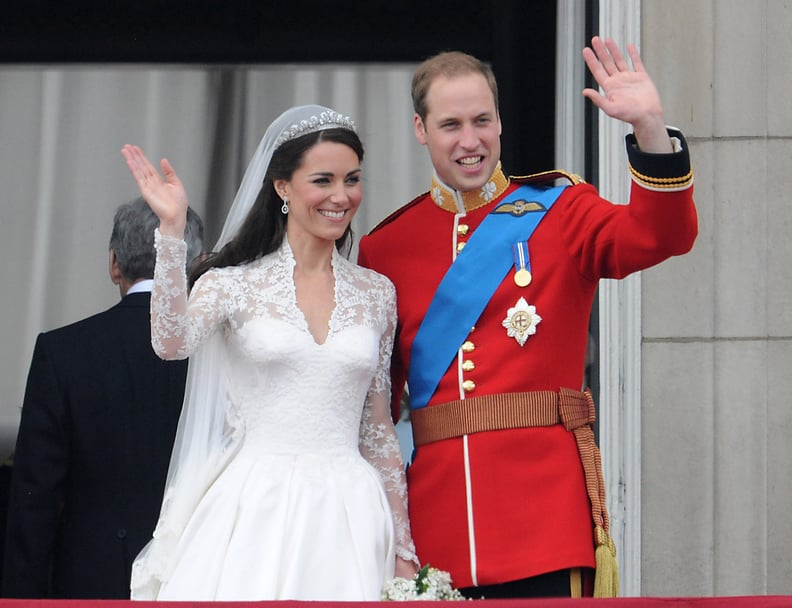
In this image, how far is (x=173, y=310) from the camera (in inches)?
126

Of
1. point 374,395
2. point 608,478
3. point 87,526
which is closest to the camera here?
point 374,395

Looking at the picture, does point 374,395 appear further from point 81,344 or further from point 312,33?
point 312,33

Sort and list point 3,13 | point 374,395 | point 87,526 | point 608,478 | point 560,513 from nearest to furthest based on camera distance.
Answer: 1. point 560,513
2. point 374,395
3. point 87,526
4. point 608,478
5. point 3,13

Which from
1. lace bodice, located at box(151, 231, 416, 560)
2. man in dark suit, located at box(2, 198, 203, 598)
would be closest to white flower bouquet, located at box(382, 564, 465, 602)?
lace bodice, located at box(151, 231, 416, 560)

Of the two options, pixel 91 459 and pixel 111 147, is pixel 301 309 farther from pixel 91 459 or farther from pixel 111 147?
pixel 111 147

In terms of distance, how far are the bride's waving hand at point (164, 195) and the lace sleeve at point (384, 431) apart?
0.52 meters

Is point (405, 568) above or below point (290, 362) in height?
below

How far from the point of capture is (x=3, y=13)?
Answer: 5.92 m

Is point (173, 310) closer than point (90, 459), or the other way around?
point (173, 310)

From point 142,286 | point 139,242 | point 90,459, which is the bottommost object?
point 90,459

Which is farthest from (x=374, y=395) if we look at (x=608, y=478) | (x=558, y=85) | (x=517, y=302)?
(x=558, y=85)

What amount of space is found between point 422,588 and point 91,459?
48.4 inches

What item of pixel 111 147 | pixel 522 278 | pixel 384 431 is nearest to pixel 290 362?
pixel 384 431

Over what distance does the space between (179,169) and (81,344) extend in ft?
7.82
